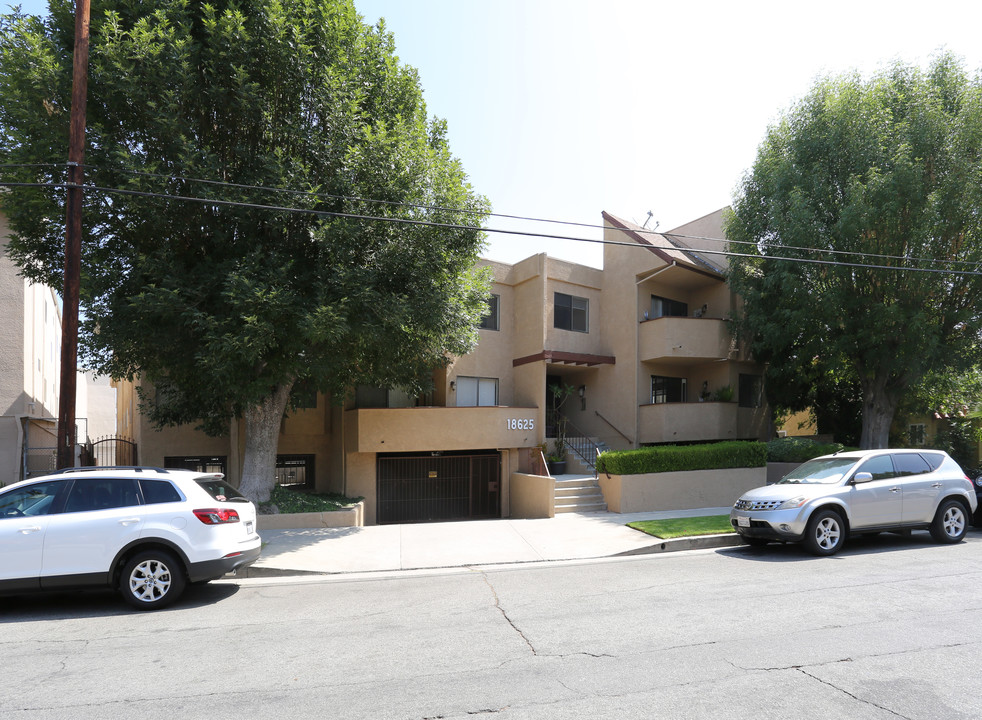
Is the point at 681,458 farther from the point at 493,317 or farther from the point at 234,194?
the point at 234,194

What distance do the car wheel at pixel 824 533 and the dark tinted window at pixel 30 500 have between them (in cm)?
1062

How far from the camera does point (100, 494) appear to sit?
7.67m

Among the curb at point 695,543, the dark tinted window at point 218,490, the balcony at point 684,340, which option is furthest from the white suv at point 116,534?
the balcony at point 684,340

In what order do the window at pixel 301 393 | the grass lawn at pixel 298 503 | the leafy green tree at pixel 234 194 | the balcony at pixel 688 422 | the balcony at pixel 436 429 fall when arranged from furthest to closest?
the balcony at pixel 688 422 < the balcony at pixel 436 429 < the window at pixel 301 393 < the grass lawn at pixel 298 503 < the leafy green tree at pixel 234 194

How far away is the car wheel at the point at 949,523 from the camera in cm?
1103

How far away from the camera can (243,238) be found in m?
12.9

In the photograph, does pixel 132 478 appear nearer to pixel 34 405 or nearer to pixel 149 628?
pixel 149 628

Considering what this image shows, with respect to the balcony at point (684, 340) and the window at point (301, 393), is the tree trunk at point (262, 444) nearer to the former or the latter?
the window at point (301, 393)

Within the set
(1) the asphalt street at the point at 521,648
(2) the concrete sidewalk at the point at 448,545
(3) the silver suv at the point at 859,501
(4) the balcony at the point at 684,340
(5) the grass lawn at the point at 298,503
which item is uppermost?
(4) the balcony at the point at 684,340

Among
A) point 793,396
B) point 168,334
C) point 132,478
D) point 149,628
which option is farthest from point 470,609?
point 793,396

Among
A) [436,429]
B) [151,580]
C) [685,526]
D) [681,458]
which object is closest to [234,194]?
[151,580]

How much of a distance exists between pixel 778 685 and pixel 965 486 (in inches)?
347

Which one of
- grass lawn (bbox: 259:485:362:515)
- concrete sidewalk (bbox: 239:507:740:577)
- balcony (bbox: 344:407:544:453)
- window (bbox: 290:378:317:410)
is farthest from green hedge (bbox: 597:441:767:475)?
window (bbox: 290:378:317:410)

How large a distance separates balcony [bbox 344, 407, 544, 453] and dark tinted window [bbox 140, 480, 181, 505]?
9617mm
